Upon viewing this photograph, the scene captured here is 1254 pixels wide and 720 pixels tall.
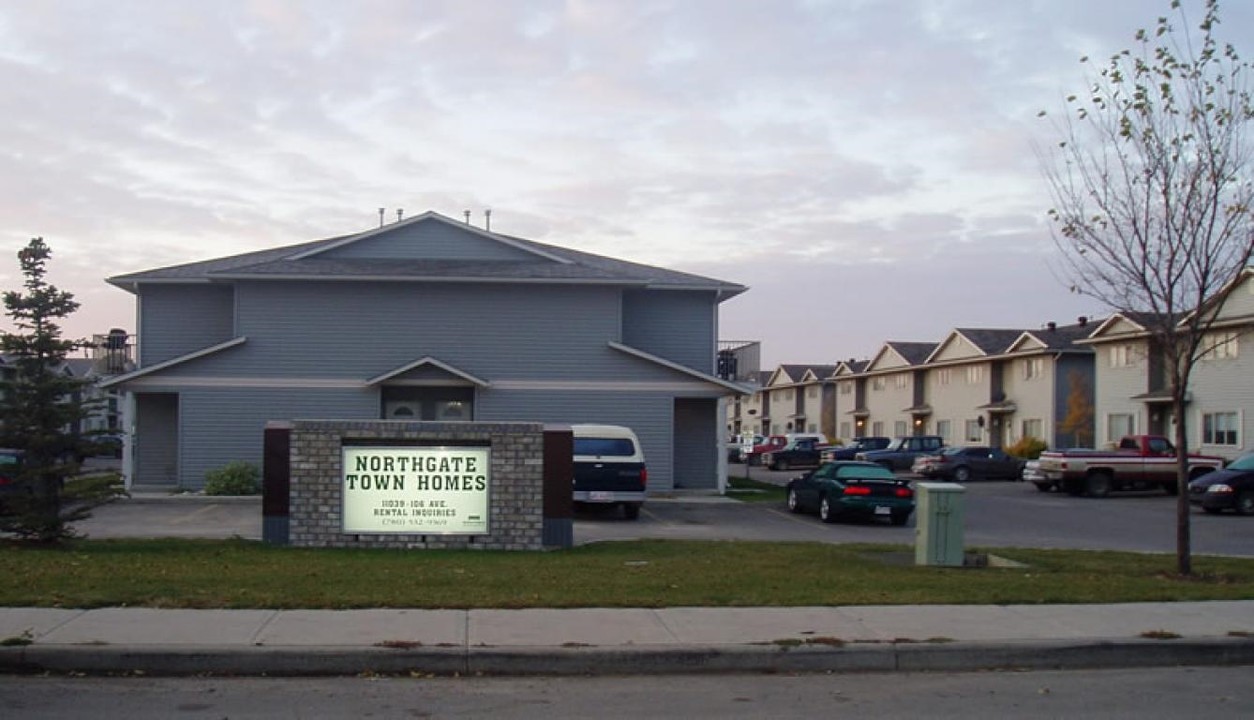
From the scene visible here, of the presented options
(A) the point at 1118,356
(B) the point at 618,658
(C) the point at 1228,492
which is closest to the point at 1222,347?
(A) the point at 1118,356

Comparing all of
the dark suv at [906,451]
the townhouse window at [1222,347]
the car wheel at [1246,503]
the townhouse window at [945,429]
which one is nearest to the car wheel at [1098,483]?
the car wheel at [1246,503]

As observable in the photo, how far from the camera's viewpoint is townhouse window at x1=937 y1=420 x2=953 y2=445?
2810 inches

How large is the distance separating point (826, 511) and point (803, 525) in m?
0.97

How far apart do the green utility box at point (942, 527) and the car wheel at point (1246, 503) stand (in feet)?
59.2

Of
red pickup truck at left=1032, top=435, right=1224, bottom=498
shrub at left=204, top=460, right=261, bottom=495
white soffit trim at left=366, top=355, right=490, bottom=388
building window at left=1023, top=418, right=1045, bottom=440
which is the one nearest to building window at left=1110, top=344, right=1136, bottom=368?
building window at left=1023, top=418, right=1045, bottom=440

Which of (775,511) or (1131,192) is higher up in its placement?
(1131,192)

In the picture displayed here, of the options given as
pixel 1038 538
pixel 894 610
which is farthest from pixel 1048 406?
pixel 894 610

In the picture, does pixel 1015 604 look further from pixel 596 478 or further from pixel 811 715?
pixel 596 478

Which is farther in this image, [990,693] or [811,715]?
[990,693]

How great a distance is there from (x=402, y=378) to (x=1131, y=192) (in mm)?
21233

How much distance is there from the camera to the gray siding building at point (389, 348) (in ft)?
Answer: 107

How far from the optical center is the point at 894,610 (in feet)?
39.7

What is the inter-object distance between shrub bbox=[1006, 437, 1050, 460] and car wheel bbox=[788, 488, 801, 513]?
3185 centimetres

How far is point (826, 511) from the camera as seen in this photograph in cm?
2655
